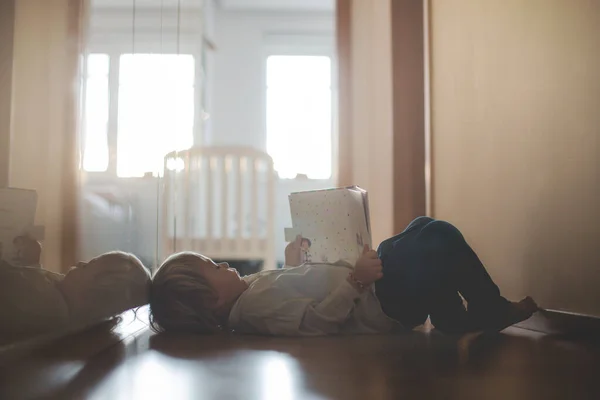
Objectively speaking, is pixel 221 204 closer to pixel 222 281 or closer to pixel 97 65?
pixel 222 281

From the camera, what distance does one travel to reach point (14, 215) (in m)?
0.66

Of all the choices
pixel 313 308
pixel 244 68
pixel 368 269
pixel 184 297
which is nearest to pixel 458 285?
pixel 368 269

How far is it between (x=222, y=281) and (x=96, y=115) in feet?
1.55

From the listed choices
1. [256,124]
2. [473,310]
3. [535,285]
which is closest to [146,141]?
[473,310]

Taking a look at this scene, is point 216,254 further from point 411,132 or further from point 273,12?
point 273,12

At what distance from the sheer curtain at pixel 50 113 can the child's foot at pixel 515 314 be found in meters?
0.87

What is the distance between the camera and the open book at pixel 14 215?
62 cm

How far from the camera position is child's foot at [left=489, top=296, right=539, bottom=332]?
1.25 metres

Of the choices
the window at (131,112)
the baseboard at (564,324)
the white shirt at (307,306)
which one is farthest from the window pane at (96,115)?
the baseboard at (564,324)

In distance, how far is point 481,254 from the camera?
1719 millimetres

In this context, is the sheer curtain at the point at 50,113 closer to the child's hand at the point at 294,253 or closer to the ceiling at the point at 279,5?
the child's hand at the point at 294,253

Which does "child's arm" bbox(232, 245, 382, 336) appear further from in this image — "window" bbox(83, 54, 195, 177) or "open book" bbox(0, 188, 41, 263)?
"open book" bbox(0, 188, 41, 263)

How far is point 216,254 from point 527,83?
1661 mm

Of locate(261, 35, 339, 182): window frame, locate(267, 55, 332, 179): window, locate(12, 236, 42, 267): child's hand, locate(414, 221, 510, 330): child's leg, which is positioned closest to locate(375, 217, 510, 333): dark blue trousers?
locate(414, 221, 510, 330): child's leg
